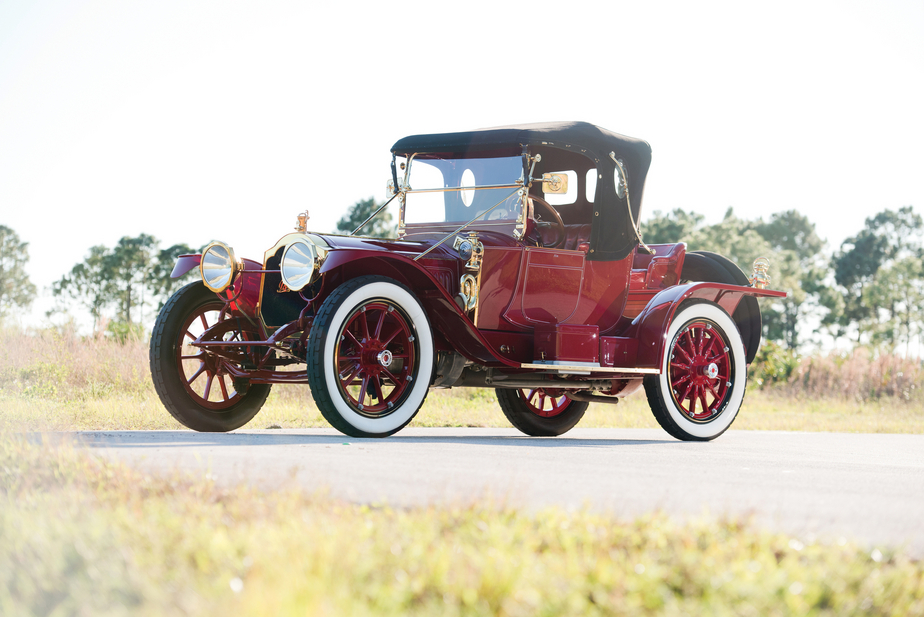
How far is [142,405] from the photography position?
995 centimetres

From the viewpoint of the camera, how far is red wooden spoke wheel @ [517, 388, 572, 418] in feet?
31.5

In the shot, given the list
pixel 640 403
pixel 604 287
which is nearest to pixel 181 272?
pixel 604 287

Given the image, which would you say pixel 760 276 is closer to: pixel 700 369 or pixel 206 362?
pixel 700 369

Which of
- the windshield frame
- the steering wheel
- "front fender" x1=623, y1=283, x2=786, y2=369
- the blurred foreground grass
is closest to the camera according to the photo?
the blurred foreground grass

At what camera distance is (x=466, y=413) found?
12.0 metres

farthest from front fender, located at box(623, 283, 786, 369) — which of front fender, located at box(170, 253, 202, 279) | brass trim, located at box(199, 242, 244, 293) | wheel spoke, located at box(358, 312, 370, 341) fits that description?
front fender, located at box(170, 253, 202, 279)

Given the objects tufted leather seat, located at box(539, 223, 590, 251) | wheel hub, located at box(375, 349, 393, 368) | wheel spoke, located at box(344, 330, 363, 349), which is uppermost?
tufted leather seat, located at box(539, 223, 590, 251)

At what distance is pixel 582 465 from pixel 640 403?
33.0 feet

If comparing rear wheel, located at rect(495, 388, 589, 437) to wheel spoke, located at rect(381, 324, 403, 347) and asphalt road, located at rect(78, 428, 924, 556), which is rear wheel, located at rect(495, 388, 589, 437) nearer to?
asphalt road, located at rect(78, 428, 924, 556)

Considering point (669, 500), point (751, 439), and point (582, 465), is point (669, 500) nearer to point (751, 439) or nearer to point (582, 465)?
point (582, 465)

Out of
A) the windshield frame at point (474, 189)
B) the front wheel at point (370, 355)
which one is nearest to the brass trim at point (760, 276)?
the windshield frame at point (474, 189)

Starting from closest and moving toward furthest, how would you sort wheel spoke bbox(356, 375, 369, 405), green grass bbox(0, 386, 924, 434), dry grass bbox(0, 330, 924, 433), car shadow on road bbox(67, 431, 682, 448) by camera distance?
1. car shadow on road bbox(67, 431, 682, 448)
2. wheel spoke bbox(356, 375, 369, 405)
3. green grass bbox(0, 386, 924, 434)
4. dry grass bbox(0, 330, 924, 433)

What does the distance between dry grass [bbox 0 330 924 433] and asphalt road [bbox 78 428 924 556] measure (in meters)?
2.17

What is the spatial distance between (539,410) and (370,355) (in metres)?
3.47
